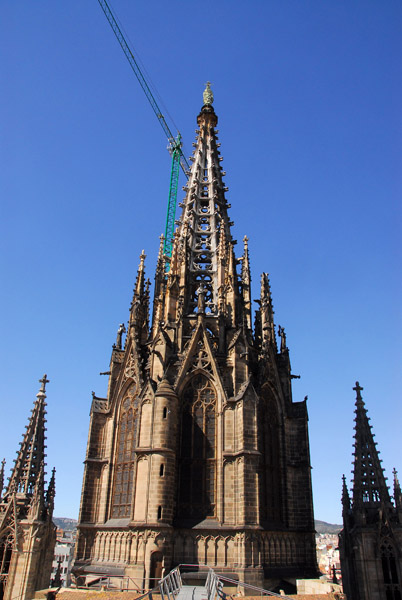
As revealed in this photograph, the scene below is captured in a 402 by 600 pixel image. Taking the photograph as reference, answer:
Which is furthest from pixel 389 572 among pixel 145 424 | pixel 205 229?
pixel 205 229

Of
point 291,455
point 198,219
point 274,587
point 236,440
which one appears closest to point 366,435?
point 291,455

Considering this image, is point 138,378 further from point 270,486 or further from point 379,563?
point 379,563

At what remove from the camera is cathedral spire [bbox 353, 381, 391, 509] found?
27484 millimetres

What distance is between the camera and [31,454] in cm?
3322

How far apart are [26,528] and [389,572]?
2037cm

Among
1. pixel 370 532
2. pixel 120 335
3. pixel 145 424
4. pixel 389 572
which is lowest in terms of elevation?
pixel 389 572

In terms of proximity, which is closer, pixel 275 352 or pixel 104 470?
pixel 104 470

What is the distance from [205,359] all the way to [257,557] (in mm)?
11661

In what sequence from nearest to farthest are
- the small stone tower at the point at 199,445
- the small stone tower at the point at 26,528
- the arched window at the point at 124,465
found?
the small stone tower at the point at 199,445 < the small stone tower at the point at 26,528 < the arched window at the point at 124,465

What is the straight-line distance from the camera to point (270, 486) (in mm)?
30656

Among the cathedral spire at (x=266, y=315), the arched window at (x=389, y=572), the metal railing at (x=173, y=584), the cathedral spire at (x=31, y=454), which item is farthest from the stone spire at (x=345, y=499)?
the cathedral spire at (x=31, y=454)

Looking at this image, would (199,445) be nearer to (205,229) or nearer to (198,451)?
(198,451)

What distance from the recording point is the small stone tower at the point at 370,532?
2494 cm

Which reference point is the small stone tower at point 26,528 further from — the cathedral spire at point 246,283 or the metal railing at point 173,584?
the cathedral spire at point 246,283
